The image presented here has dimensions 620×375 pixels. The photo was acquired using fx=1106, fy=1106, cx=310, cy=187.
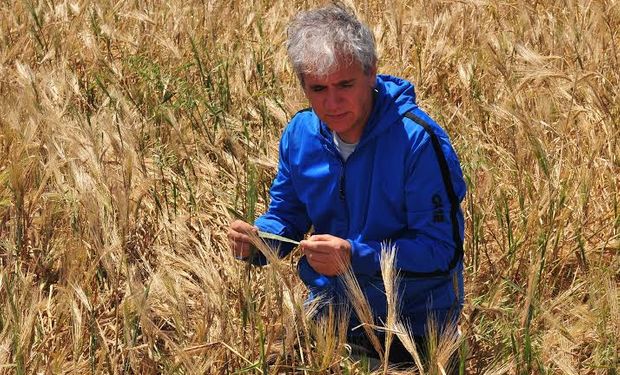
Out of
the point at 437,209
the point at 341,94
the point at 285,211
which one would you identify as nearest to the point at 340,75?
the point at 341,94

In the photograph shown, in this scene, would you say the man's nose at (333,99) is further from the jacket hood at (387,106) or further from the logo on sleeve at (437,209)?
the logo on sleeve at (437,209)

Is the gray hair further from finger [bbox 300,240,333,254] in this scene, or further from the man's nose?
finger [bbox 300,240,333,254]

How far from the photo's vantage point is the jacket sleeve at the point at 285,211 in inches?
96.0

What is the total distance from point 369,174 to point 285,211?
0.99 feet

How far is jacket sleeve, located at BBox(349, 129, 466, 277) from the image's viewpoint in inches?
84.2

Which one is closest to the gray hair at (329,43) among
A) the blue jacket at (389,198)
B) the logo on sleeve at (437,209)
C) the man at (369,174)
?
the man at (369,174)

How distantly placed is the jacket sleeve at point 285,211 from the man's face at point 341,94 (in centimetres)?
25

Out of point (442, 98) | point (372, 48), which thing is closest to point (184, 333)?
point (372, 48)

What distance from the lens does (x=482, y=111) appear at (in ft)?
11.0

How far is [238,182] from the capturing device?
2.82 metres

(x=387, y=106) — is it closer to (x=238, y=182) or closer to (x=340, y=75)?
(x=340, y=75)

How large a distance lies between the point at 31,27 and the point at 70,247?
1811 mm

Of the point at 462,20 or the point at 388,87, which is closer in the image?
the point at 388,87

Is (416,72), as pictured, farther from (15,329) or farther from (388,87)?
(15,329)
